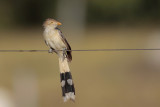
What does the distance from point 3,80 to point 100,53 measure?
763 centimetres

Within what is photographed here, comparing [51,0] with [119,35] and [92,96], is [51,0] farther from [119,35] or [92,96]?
[92,96]

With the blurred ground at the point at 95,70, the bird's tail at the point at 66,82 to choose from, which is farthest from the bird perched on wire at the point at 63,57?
the blurred ground at the point at 95,70

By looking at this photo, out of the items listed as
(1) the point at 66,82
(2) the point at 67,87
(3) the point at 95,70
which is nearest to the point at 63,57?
(1) the point at 66,82

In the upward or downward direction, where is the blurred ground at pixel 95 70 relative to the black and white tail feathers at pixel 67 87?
downward

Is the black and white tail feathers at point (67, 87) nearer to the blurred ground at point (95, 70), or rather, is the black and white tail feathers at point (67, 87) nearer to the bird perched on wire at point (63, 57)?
the bird perched on wire at point (63, 57)

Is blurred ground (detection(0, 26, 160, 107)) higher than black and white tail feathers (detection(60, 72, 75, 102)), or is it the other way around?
black and white tail feathers (detection(60, 72, 75, 102))

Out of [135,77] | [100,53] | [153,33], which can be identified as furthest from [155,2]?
[135,77]

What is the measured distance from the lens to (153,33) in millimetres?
34656

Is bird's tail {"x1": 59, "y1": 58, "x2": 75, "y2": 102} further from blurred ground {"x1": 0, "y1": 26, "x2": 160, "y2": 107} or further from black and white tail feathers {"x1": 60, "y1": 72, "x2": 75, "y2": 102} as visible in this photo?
blurred ground {"x1": 0, "y1": 26, "x2": 160, "y2": 107}

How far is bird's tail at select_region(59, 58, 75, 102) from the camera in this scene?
10477mm

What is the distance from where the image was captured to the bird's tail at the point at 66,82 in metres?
10.5

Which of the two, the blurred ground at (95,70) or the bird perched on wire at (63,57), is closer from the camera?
the bird perched on wire at (63,57)

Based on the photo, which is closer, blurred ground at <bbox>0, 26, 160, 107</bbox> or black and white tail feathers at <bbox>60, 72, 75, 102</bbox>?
black and white tail feathers at <bbox>60, 72, 75, 102</bbox>

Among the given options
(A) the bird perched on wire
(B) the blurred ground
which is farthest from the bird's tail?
(B) the blurred ground
